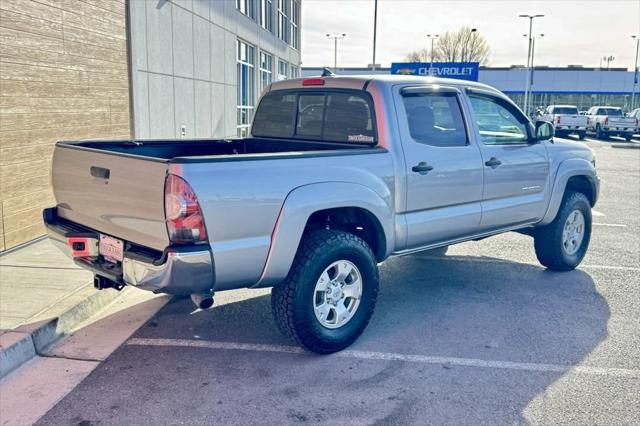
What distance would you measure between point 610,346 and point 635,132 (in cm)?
3254

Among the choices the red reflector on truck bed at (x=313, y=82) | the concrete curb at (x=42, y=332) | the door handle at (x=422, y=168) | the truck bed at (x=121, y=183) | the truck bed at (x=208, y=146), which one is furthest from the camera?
the red reflector on truck bed at (x=313, y=82)

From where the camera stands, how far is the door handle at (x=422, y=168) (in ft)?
15.8

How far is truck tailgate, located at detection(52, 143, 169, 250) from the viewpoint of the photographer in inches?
141

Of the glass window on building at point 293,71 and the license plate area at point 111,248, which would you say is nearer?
the license plate area at point 111,248

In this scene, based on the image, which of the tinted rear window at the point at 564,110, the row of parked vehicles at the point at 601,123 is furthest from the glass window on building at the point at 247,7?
the tinted rear window at the point at 564,110

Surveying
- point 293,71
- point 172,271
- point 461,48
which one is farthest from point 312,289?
point 461,48

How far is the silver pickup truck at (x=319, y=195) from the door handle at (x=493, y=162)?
0.07 feet

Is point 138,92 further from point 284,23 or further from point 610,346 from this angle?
point 284,23

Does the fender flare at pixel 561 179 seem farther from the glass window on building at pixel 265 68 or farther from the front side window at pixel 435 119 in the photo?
the glass window on building at pixel 265 68

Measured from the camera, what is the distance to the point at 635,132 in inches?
1297

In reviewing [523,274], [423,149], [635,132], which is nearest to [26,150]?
[423,149]

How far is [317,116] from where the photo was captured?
5285mm

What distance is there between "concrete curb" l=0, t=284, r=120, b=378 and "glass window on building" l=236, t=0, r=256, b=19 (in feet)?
42.5

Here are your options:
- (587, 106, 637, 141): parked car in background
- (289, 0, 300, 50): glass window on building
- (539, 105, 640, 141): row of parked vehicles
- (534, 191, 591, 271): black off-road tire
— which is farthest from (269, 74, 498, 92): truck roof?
(587, 106, 637, 141): parked car in background
